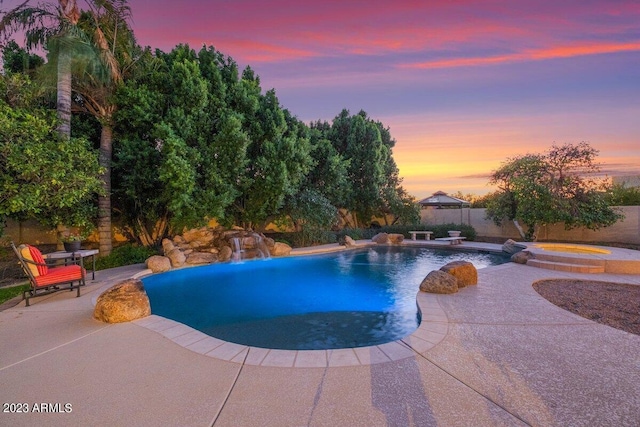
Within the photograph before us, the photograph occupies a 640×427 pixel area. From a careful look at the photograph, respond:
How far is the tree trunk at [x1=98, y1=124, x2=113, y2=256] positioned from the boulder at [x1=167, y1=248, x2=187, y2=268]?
2199 millimetres

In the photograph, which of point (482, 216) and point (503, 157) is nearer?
point (503, 157)

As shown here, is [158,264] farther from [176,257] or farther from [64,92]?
[64,92]

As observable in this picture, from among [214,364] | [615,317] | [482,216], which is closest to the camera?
[214,364]

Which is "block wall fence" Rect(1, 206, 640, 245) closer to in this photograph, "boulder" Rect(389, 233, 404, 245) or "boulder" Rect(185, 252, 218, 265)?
"boulder" Rect(389, 233, 404, 245)

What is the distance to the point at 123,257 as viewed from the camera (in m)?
10.2

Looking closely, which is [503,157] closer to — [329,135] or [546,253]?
[546,253]

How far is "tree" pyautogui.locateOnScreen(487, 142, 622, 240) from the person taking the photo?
13352 millimetres

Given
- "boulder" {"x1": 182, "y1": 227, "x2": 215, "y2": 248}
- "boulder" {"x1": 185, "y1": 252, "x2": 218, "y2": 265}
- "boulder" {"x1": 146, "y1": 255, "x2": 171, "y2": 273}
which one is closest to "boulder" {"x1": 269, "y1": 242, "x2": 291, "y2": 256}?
"boulder" {"x1": 185, "y1": 252, "x2": 218, "y2": 265}

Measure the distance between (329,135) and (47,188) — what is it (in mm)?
15189

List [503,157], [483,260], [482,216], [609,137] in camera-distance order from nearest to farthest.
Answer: [483,260]
[609,137]
[503,157]
[482,216]

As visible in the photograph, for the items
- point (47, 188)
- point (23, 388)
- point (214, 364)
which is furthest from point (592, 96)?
point (47, 188)

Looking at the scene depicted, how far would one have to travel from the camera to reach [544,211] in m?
13.6

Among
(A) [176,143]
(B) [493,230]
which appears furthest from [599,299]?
(B) [493,230]

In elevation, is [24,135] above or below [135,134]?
below
